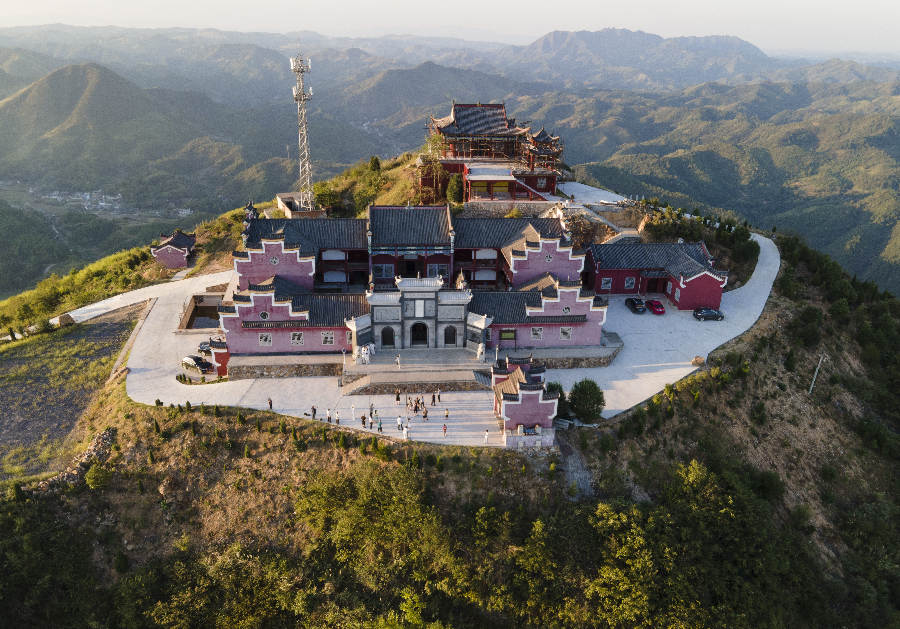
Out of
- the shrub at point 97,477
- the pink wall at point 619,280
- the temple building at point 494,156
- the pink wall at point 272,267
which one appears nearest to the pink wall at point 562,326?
the pink wall at point 619,280

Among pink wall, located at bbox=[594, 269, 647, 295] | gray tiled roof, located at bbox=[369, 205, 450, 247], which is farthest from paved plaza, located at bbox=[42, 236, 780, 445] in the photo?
gray tiled roof, located at bbox=[369, 205, 450, 247]

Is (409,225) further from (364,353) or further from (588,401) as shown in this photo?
(588,401)

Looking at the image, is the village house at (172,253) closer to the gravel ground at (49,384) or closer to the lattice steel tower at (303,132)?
the gravel ground at (49,384)

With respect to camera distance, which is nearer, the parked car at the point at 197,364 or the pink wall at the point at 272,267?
the parked car at the point at 197,364

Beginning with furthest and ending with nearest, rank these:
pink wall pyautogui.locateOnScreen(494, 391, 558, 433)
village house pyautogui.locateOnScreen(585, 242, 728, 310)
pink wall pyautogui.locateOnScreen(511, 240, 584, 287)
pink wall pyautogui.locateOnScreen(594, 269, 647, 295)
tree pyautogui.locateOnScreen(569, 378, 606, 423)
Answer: pink wall pyautogui.locateOnScreen(594, 269, 647, 295) → village house pyautogui.locateOnScreen(585, 242, 728, 310) → pink wall pyautogui.locateOnScreen(511, 240, 584, 287) → tree pyautogui.locateOnScreen(569, 378, 606, 423) → pink wall pyautogui.locateOnScreen(494, 391, 558, 433)

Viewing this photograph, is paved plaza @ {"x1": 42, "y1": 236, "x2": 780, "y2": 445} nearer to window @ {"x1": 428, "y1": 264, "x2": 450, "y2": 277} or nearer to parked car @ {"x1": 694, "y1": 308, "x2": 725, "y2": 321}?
parked car @ {"x1": 694, "y1": 308, "x2": 725, "y2": 321}

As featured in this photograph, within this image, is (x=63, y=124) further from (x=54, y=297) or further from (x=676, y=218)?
(x=676, y=218)

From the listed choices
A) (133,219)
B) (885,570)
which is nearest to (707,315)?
(885,570)
